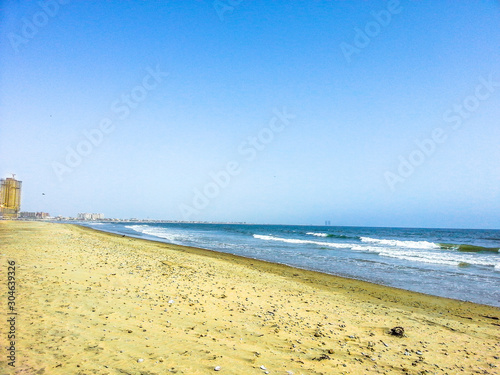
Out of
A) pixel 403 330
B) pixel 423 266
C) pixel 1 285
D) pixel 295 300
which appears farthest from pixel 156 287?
pixel 423 266

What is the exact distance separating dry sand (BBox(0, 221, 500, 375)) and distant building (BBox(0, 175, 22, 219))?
71.5m

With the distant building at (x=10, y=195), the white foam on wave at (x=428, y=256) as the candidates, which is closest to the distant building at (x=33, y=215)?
the distant building at (x=10, y=195)

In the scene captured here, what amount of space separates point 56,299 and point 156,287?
2.74m

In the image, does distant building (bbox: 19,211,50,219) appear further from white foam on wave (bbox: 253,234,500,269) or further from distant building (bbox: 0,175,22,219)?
white foam on wave (bbox: 253,234,500,269)

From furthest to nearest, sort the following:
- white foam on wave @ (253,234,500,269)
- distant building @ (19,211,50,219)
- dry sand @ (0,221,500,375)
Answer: distant building @ (19,211,50,219) → white foam on wave @ (253,234,500,269) → dry sand @ (0,221,500,375)

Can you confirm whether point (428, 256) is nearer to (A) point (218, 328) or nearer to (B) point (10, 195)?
(A) point (218, 328)

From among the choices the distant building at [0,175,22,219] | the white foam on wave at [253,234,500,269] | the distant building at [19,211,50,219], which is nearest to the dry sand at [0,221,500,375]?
the white foam on wave at [253,234,500,269]

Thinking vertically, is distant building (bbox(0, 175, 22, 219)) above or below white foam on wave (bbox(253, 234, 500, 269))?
above

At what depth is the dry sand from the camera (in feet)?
14.8

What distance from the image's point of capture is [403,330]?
7.08 metres

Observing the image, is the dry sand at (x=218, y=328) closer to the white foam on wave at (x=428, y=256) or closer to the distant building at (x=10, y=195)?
the white foam on wave at (x=428, y=256)

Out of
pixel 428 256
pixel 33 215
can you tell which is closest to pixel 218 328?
pixel 428 256

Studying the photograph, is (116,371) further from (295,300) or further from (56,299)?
(295,300)

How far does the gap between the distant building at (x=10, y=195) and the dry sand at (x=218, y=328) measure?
235 feet
